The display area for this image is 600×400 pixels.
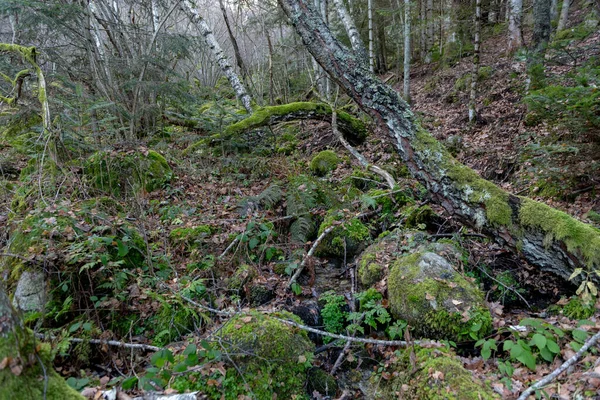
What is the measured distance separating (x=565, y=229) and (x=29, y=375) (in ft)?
12.7

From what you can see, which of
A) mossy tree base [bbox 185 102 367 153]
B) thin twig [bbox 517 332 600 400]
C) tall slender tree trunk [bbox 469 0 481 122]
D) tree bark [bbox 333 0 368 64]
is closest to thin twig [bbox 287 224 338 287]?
thin twig [bbox 517 332 600 400]

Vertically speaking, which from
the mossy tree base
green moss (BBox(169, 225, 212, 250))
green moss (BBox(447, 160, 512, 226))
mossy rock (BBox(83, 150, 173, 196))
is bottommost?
green moss (BBox(169, 225, 212, 250))

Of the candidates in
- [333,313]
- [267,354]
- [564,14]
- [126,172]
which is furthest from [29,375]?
[564,14]

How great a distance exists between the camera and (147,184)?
248 inches

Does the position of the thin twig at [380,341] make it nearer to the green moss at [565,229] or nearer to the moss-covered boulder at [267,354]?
the moss-covered boulder at [267,354]

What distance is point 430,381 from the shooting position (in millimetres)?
2361

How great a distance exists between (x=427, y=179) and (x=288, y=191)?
252 centimetres

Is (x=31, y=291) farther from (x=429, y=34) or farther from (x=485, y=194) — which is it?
(x=429, y=34)

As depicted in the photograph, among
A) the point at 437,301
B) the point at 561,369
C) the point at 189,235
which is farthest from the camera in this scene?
the point at 189,235

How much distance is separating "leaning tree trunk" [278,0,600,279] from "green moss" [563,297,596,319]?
25cm

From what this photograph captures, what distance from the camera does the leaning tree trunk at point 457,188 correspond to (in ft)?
9.71

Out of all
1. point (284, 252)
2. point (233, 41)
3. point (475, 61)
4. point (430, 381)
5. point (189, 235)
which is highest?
point (233, 41)

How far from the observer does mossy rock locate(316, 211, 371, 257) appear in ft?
15.5

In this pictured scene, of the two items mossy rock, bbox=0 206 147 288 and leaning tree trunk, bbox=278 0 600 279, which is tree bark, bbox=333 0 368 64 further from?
mossy rock, bbox=0 206 147 288
